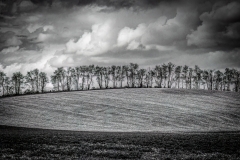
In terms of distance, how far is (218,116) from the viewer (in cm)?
4512

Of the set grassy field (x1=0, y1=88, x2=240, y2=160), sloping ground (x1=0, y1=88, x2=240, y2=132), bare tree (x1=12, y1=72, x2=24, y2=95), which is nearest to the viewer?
grassy field (x1=0, y1=88, x2=240, y2=160)

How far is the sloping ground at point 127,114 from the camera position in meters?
36.9

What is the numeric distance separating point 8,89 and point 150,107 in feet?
323

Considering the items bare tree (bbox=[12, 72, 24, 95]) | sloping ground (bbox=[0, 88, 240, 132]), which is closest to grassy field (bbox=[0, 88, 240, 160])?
sloping ground (bbox=[0, 88, 240, 132])

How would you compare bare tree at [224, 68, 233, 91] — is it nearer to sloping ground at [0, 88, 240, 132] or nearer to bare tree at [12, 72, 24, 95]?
sloping ground at [0, 88, 240, 132]

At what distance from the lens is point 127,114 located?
4575 centimetres

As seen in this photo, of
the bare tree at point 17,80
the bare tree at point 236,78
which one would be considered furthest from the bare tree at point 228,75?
the bare tree at point 17,80

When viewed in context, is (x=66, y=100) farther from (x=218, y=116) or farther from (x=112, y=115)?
(x=218, y=116)

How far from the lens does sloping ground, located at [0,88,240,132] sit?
1452 inches

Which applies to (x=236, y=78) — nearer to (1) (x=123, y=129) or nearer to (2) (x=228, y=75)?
(2) (x=228, y=75)

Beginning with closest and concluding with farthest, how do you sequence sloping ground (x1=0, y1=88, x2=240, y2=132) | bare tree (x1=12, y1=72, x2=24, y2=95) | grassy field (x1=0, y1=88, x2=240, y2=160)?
1. grassy field (x1=0, y1=88, x2=240, y2=160)
2. sloping ground (x1=0, y1=88, x2=240, y2=132)
3. bare tree (x1=12, y1=72, x2=24, y2=95)

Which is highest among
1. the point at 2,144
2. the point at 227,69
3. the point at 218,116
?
the point at 227,69

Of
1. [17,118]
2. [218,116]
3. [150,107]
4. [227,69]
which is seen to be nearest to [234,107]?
[218,116]

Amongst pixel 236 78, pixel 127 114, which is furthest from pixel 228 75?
pixel 127 114
